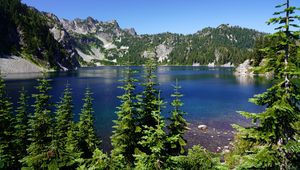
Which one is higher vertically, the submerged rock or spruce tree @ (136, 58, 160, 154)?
spruce tree @ (136, 58, 160, 154)

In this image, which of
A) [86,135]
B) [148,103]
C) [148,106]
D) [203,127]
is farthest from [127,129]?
[203,127]

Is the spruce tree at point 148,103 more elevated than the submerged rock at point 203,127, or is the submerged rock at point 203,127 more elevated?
the spruce tree at point 148,103

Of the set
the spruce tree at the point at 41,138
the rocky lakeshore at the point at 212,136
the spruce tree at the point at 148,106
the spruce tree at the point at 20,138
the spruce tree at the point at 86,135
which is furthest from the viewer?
the rocky lakeshore at the point at 212,136

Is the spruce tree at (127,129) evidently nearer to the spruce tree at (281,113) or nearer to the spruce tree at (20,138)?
the spruce tree at (20,138)

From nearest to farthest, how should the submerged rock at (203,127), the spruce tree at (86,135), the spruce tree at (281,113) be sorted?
the spruce tree at (281,113)
the spruce tree at (86,135)
the submerged rock at (203,127)

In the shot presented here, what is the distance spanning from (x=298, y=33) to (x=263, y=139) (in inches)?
193

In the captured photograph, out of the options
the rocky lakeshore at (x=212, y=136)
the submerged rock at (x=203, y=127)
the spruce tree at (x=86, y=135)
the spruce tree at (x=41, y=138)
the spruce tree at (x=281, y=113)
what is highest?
the spruce tree at (x=281, y=113)

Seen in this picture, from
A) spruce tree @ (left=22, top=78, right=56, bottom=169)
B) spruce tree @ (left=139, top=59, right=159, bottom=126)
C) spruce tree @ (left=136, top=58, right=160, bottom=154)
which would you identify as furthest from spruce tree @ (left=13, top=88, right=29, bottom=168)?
spruce tree @ (left=139, top=59, right=159, bottom=126)

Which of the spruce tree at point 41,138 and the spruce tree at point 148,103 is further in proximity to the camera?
the spruce tree at point 148,103

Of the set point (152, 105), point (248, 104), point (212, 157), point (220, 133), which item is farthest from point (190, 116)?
point (212, 157)

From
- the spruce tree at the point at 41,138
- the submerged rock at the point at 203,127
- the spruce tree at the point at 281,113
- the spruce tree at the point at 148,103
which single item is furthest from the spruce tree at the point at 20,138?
the submerged rock at the point at 203,127

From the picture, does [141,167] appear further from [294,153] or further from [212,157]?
[294,153]

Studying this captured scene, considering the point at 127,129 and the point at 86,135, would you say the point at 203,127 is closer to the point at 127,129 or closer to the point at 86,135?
the point at 86,135

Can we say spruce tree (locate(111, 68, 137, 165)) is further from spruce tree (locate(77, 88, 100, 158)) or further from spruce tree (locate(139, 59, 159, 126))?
spruce tree (locate(77, 88, 100, 158))
